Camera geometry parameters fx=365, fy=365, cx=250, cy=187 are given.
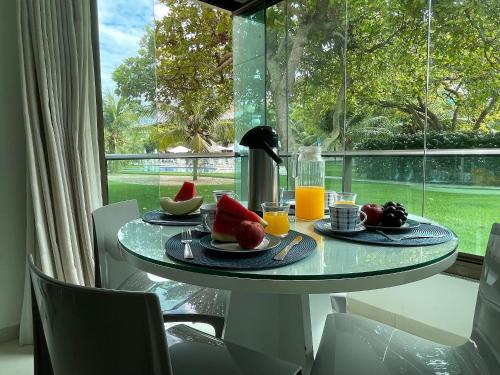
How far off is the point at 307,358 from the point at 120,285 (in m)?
0.97

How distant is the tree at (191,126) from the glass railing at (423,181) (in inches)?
280

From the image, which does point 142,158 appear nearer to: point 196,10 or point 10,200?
point 10,200

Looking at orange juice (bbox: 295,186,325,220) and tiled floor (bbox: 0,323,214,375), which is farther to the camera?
tiled floor (bbox: 0,323,214,375)

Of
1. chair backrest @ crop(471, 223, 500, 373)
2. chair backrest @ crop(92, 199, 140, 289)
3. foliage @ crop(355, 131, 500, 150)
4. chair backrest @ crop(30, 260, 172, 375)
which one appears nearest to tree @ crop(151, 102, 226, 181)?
foliage @ crop(355, 131, 500, 150)

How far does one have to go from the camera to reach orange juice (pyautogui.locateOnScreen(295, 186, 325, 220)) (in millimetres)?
1431

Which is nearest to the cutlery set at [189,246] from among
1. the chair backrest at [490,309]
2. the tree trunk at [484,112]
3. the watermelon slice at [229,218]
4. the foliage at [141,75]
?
the watermelon slice at [229,218]

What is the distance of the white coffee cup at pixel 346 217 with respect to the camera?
3.81 ft

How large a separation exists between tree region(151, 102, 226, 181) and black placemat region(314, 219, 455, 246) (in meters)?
9.43

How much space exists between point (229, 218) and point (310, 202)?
0.51 meters

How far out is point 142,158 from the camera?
328cm

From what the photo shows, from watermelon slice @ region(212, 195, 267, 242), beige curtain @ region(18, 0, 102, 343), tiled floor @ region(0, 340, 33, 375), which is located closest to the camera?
watermelon slice @ region(212, 195, 267, 242)

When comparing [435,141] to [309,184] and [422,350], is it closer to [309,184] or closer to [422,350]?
[309,184]

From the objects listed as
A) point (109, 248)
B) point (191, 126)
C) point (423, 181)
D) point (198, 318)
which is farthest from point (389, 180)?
point (191, 126)

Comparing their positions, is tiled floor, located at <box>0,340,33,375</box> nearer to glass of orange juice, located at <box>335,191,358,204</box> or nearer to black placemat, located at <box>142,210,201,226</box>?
black placemat, located at <box>142,210,201,226</box>
